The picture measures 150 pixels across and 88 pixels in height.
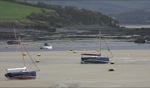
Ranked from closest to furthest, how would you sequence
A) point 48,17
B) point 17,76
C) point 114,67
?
point 17,76
point 114,67
point 48,17

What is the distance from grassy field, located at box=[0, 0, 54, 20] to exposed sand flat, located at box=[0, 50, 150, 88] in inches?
2909

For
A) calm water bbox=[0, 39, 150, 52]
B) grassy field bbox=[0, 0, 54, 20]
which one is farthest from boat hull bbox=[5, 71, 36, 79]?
grassy field bbox=[0, 0, 54, 20]

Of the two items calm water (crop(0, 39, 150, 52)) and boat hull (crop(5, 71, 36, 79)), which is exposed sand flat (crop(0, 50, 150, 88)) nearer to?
boat hull (crop(5, 71, 36, 79))

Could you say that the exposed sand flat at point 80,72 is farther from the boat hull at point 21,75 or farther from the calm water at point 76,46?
the calm water at point 76,46

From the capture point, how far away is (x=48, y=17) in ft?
468

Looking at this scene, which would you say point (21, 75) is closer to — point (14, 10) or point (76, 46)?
point (76, 46)

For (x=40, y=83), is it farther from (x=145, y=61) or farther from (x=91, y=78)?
(x=145, y=61)

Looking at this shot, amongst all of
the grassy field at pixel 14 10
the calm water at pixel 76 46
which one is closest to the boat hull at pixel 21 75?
the calm water at pixel 76 46

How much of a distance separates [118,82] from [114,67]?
934cm

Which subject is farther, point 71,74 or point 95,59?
point 95,59

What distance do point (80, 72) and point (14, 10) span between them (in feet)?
329

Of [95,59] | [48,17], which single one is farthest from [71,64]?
[48,17]

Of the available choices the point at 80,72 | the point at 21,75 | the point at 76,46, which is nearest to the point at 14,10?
the point at 76,46

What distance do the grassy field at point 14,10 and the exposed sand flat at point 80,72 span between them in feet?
242
